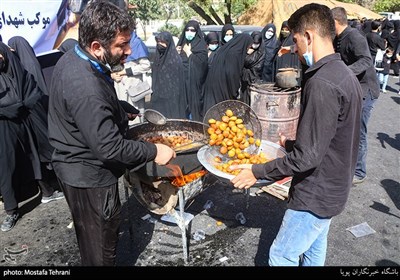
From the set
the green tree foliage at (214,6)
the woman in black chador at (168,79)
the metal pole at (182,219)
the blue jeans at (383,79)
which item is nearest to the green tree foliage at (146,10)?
the green tree foliage at (214,6)

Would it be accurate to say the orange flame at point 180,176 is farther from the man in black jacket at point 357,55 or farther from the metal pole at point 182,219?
the man in black jacket at point 357,55

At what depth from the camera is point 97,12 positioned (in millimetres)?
1776

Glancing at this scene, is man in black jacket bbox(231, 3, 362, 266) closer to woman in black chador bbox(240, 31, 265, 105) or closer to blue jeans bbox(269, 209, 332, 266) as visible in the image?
blue jeans bbox(269, 209, 332, 266)

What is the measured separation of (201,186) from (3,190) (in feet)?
8.10

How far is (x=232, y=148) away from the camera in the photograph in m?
2.55

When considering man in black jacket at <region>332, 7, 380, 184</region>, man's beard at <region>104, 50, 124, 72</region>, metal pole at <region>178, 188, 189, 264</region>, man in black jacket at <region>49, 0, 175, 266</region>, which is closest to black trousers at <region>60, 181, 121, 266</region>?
man in black jacket at <region>49, 0, 175, 266</region>

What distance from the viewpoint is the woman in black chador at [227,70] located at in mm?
5410

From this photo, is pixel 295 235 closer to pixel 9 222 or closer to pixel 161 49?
pixel 9 222

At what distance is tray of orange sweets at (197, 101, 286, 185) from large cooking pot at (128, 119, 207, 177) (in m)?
0.11

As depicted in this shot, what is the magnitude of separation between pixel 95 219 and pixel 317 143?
1607 millimetres

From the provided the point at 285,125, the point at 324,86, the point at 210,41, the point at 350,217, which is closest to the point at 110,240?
the point at 324,86

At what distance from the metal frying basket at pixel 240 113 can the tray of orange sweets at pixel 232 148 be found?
16 cm

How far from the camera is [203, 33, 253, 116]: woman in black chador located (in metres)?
5.41

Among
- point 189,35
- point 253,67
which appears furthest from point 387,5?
point 189,35
